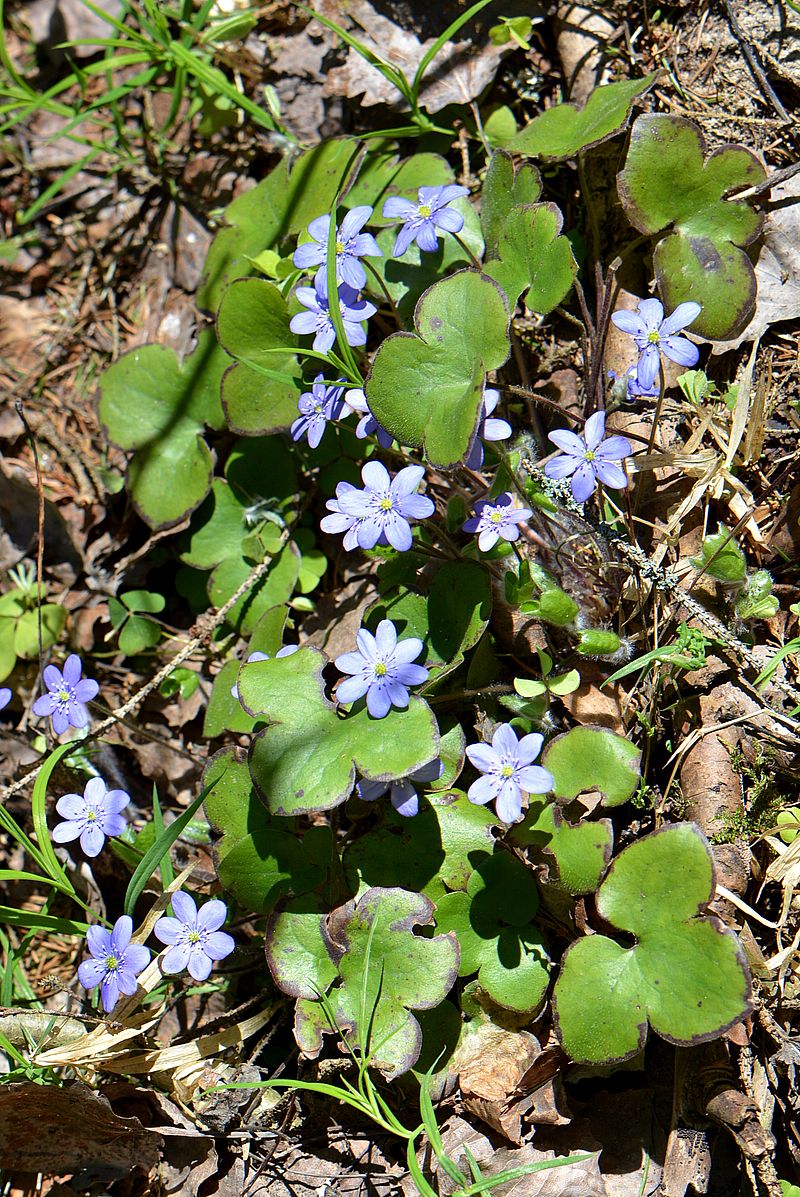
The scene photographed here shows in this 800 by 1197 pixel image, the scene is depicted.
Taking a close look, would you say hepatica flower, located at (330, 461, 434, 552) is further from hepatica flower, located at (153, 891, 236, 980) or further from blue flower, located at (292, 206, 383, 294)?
hepatica flower, located at (153, 891, 236, 980)

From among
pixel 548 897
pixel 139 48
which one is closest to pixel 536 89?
pixel 139 48

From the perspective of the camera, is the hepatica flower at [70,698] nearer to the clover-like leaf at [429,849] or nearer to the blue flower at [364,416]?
the clover-like leaf at [429,849]

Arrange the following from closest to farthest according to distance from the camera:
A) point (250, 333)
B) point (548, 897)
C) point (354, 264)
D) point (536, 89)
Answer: point (548, 897) → point (354, 264) → point (250, 333) → point (536, 89)

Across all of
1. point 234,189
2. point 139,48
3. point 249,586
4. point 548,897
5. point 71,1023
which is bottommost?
point 71,1023

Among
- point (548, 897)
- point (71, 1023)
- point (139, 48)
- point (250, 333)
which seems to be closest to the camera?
point (548, 897)

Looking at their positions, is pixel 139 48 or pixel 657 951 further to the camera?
pixel 139 48

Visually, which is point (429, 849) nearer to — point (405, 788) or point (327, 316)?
point (405, 788)

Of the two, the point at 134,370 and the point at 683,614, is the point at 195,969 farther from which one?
the point at 134,370
